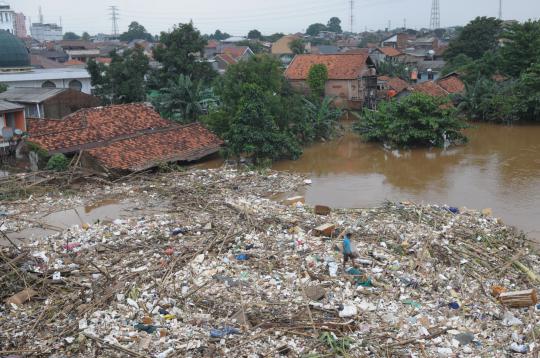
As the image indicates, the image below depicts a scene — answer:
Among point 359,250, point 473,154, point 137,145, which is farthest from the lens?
point 473,154

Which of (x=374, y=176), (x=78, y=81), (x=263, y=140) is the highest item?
(x=78, y=81)

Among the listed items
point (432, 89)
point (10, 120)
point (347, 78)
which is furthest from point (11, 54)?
point (432, 89)

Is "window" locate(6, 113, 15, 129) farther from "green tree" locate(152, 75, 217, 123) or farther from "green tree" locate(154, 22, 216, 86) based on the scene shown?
"green tree" locate(154, 22, 216, 86)

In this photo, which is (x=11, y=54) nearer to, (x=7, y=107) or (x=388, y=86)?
(x=7, y=107)

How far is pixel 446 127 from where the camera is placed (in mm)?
19922

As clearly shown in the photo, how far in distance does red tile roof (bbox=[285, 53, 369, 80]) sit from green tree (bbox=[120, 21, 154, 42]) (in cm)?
6475

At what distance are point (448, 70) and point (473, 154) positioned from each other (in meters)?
16.4

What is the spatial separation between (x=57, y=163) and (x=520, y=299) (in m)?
12.8

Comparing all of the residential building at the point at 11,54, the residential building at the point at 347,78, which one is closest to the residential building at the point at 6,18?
the residential building at the point at 11,54

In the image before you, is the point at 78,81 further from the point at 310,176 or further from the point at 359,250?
the point at 359,250

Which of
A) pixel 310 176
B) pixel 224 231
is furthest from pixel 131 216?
pixel 310 176

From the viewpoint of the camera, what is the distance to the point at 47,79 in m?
25.1

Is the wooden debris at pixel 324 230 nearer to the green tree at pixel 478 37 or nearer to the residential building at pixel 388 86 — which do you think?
the residential building at pixel 388 86

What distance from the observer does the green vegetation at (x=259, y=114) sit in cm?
1697
